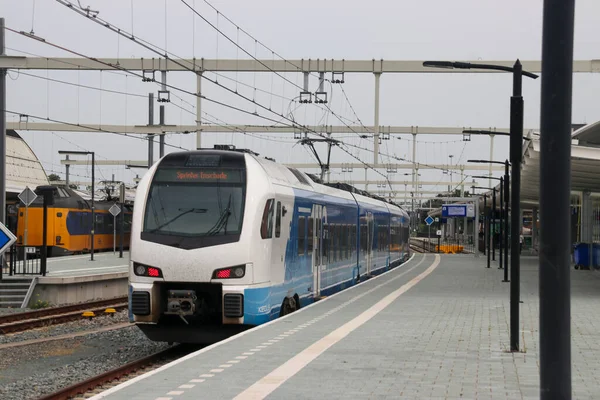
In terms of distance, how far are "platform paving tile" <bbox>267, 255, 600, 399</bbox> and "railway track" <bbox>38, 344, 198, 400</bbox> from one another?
127 inches

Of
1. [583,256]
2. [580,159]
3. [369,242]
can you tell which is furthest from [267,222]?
[583,256]

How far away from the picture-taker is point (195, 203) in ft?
48.8

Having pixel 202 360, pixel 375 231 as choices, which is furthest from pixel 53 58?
pixel 202 360

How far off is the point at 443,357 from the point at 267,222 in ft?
16.3

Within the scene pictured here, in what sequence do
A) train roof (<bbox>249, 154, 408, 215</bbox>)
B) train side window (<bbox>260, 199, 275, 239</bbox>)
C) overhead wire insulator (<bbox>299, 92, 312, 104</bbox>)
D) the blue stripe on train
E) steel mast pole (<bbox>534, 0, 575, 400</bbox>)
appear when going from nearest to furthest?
steel mast pole (<bbox>534, 0, 575, 400</bbox>) → the blue stripe on train → train side window (<bbox>260, 199, 275, 239</bbox>) → train roof (<bbox>249, 154, 408, 215</bbox>) → overhead wire insulator (<bbox>299, 92, 312, 104</bbox>)

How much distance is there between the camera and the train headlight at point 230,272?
14.3 metres

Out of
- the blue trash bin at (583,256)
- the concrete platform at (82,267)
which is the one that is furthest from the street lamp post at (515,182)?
the blue trash bin at (583,256)

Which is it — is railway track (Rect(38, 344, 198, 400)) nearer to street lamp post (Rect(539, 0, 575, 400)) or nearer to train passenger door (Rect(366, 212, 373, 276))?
street lamp post (Rect(539, 0, 575, 400))

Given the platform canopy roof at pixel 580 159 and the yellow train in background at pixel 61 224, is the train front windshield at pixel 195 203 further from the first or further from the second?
the yellow train in background at pixel 61 224

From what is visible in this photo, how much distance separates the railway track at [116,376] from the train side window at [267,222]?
2590 mm

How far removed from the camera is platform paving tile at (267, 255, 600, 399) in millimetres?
8750

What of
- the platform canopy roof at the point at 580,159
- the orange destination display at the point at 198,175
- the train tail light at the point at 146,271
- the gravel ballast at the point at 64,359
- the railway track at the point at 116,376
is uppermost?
the platform canopy roof at the point at 580,159

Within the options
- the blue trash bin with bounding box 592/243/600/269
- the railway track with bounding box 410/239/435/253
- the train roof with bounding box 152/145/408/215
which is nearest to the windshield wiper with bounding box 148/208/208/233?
the train roof with bounding box 152/145/408/215

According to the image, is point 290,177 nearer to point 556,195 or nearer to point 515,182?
point 515,182
